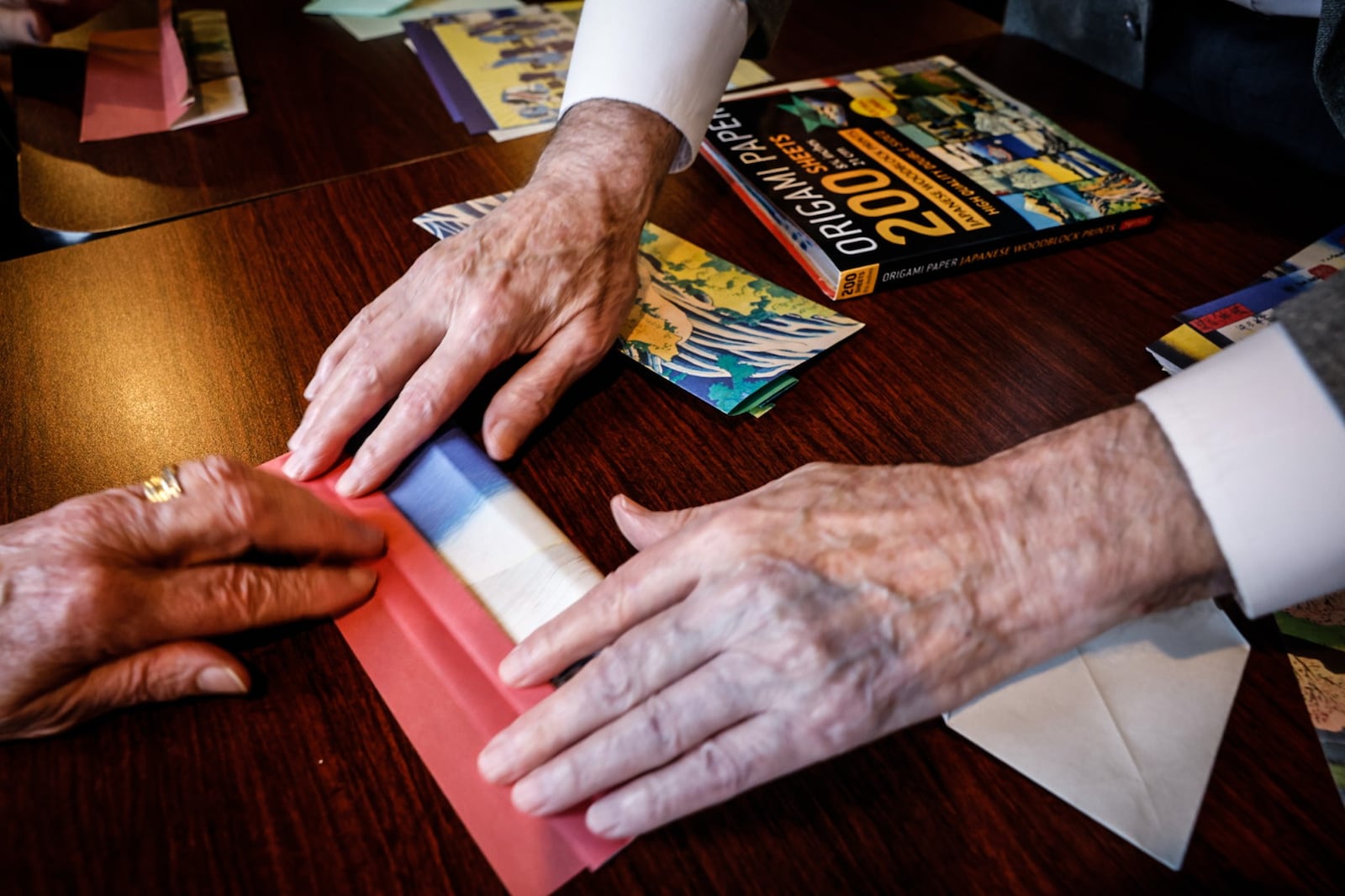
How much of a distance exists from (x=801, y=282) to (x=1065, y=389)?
33cm

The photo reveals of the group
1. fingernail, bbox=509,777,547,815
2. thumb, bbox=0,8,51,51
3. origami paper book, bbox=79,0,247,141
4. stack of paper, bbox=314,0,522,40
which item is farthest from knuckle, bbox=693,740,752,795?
thumb, bbox=0,8,51,51

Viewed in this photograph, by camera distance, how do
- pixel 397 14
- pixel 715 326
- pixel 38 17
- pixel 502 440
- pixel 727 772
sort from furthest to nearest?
pixel 397 14, pixel 38 17, pixel 715 326, pixel 502 440, pixel 727 772

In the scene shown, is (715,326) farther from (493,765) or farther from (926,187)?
(493,765)

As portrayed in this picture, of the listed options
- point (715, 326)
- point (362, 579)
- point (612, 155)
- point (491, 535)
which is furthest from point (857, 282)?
point (362, 579)

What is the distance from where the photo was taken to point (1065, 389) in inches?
34.4

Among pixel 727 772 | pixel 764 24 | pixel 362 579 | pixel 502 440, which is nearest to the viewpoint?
pixel 727 772

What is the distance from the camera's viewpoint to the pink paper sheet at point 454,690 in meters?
0.54

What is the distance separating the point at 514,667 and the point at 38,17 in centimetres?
148

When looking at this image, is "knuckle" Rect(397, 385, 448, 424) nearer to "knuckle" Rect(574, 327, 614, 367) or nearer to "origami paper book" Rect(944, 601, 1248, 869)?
"knuckle" Rect(574, 327, 614, 367)

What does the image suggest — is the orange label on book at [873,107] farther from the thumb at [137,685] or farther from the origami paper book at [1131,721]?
the thumb at [137,685]

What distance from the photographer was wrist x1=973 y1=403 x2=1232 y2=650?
564 millimetres

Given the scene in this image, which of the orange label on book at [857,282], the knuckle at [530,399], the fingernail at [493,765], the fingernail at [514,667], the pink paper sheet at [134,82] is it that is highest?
the orange label on book at [857,282]

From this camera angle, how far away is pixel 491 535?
2.23ft

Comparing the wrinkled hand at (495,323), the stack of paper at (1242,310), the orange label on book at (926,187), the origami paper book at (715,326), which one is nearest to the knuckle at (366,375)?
the wrinkled hand at (495,323)
